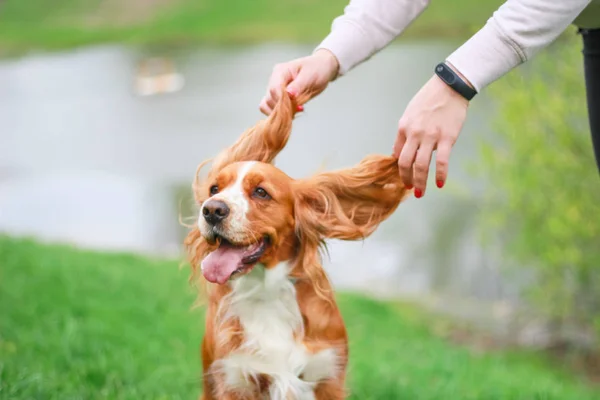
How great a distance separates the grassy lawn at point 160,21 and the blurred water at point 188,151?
8.63 feet

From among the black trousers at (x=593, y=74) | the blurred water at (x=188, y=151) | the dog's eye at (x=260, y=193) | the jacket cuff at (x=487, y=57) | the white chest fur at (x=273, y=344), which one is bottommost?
the blurred water at (x=188, y=151)

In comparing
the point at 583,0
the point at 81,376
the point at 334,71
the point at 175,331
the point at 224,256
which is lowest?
the point at 175,331

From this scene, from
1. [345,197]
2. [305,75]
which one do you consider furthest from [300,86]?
[345,197]

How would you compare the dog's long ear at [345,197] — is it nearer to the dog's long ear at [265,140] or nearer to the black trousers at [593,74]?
the dog's long ear at [265,140]

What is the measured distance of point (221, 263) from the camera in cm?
220

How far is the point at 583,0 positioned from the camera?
1.95 m

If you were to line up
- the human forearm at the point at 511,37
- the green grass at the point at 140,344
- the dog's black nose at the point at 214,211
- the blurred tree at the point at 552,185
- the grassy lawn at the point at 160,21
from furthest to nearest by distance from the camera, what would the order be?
the grassy lawn at the point at 160,21 → the blurred tree at the point at 552,185 → the green grass at the point at 140,344 → the dog's black nose at the point at 214,211 → the human forearm at the point at 511,37

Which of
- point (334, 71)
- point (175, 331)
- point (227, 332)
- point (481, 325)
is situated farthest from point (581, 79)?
point (227, 332)

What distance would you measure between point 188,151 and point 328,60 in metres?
10.4

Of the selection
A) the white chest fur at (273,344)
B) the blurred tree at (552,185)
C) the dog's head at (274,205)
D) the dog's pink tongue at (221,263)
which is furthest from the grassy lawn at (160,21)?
the dog's pink tongue at (221,263)

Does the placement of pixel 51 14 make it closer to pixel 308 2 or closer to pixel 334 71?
pixel 308 2

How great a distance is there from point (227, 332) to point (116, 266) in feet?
14.9

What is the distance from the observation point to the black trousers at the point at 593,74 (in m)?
2.44

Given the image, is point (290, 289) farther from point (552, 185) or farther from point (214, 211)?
point (552, 185)
